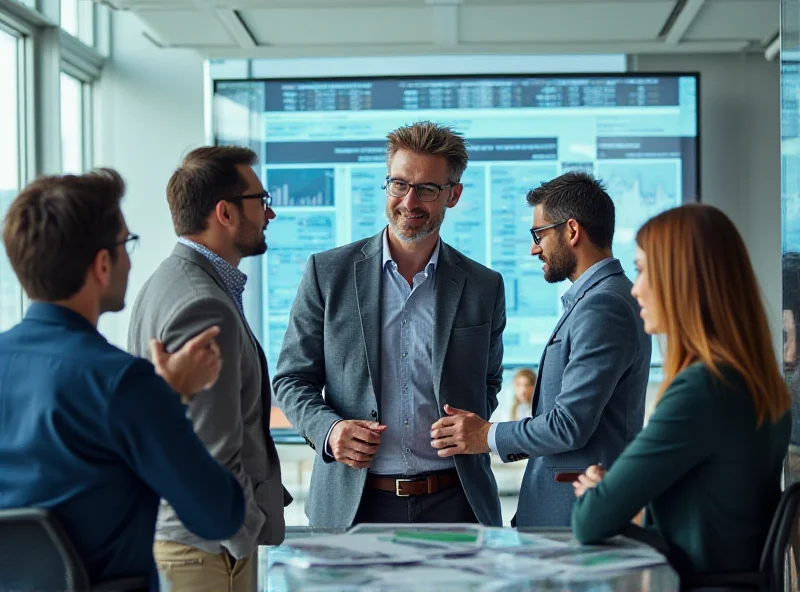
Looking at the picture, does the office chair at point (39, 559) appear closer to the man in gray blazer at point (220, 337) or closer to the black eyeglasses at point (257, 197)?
the man in gray blazer at point (220, 337)

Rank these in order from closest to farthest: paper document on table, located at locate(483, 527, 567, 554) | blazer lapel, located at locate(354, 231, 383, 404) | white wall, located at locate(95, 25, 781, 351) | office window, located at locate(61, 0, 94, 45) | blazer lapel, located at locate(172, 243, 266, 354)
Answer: paper document on table, located at locate(483, 527, 567, 554)
blazer lapel, located at locate(172, 243, 266, 354)
blazer lapel, located at locate(354, 231, 383, 404)
office window, located at locate(61, 0, 94, 45)
white wall, located at locate(95, 25, 781, 351)

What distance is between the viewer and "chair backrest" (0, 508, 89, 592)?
1.43 meters

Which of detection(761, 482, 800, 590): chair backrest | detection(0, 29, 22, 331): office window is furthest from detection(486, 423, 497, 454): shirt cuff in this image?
detection(0, 29, 22, 331): office window

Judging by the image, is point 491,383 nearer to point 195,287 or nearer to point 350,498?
point 350,498

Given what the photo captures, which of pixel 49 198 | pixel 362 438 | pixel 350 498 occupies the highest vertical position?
pixel 49 198

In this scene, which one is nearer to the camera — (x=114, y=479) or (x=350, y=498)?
Result: (x=114, y=479)

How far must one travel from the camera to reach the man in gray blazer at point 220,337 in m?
1.94

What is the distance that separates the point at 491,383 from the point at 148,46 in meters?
3.79

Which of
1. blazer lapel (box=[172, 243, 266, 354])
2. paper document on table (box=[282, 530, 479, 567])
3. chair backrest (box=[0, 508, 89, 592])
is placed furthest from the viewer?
blazer lapel (box=[172, 243, 266, 354])

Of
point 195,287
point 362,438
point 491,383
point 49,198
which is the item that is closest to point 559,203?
point 491,383

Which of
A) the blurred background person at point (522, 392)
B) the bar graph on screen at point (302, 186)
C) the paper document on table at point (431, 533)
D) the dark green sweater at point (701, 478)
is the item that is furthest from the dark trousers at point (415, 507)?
the bar graph on screen at point (302, 186)

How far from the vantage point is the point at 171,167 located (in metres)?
5.77

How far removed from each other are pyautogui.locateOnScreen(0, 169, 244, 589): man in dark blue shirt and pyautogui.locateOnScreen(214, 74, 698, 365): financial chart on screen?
4119mm

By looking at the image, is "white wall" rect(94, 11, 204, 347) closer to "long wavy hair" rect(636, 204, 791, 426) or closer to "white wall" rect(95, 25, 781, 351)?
"white wall" rect(95, 25, 781, 351)
